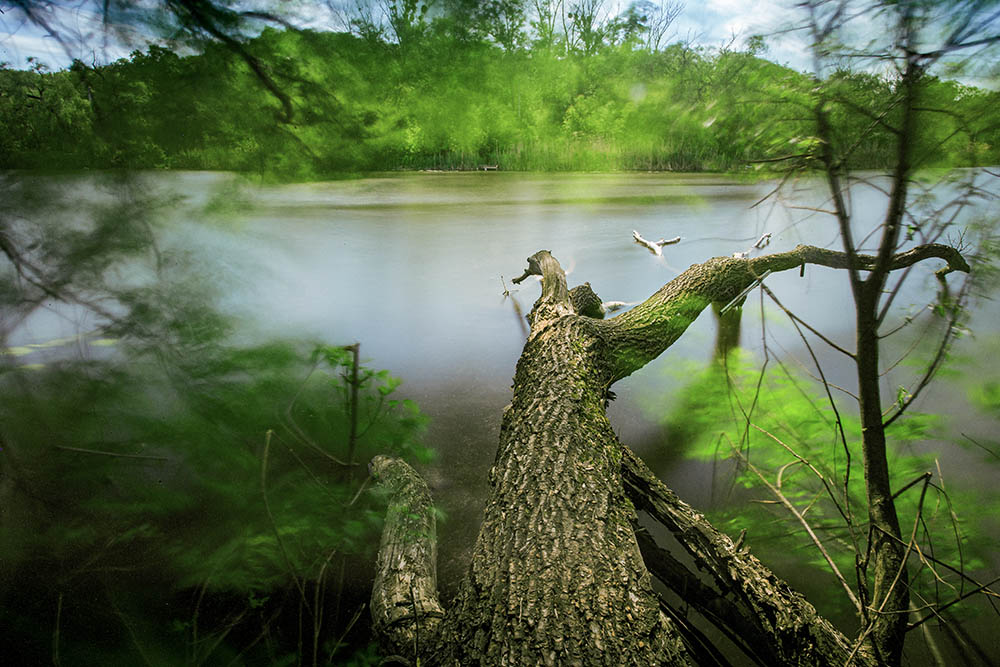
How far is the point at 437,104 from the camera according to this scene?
3.71 meters

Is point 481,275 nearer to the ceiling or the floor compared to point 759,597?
nearer to the ceiling

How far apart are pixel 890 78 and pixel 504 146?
13.4 ft

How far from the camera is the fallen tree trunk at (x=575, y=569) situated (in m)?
0.83

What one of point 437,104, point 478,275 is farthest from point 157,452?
point 478,275

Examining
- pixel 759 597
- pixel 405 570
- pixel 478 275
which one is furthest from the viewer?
pixel 478 275

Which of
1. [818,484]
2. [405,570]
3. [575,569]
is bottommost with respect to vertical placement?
[818,484]

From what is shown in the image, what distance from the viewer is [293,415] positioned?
217 centimetres

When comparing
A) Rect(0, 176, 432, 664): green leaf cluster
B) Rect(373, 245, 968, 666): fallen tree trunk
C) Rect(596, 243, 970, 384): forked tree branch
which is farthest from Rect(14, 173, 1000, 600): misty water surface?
Rect(373, 245, 968, 666): fallen tree trunk

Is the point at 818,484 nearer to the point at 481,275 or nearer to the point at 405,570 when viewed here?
the point at 405,570

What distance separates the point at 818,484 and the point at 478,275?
371 cm

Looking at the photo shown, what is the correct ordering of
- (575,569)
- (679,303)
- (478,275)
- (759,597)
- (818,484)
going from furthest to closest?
(478,275), (679,303), (818,484), (759,597), (575,569)

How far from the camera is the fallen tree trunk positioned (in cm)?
83

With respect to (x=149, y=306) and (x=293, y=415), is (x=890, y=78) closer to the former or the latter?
(x=293, y=415)

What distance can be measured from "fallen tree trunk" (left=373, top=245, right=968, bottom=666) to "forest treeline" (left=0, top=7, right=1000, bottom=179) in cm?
42
